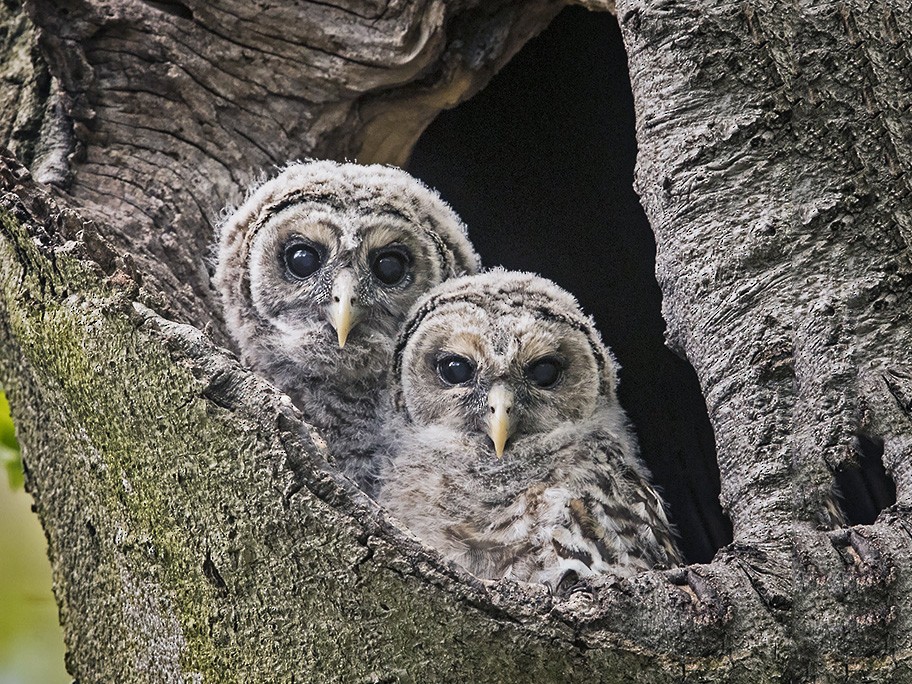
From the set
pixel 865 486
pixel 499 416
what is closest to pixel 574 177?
pixel 499 416

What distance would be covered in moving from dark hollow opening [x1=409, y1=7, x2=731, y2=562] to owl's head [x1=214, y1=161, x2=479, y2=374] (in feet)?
1.34

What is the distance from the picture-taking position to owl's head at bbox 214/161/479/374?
8.00ft

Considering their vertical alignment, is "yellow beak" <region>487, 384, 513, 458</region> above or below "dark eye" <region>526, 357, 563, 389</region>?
below

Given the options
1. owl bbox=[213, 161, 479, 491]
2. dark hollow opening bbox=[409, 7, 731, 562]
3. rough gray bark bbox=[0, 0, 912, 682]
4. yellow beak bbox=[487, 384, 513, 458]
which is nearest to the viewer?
rough gray bark bbox=[0, 0, 912, 682]

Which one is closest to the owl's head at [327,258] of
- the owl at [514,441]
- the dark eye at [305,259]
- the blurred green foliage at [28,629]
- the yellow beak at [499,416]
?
the dark eye at [305,259]

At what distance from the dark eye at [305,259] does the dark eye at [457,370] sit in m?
0.41

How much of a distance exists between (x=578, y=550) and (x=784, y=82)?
95 cm

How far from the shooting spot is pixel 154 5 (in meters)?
2.63

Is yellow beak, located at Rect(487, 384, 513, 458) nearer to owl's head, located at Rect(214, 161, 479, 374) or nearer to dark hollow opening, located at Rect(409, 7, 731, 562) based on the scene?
owl's head, located at Rect(214, 161, 479, 374)

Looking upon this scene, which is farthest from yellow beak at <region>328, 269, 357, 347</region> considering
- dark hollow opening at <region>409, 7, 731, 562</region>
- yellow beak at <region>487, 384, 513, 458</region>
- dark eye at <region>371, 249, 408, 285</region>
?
dark hollow opening at <region>409, 7, 731, 562</region>

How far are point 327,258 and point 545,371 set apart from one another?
60 centimetres

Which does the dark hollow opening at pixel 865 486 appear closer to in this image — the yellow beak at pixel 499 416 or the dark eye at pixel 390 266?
the yellow beak at pixel 499 416

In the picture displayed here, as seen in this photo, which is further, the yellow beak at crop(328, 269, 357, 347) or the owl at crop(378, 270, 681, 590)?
the yellow beak at crop(328, 269, 357, 347)

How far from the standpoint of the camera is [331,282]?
2439 millimetres
